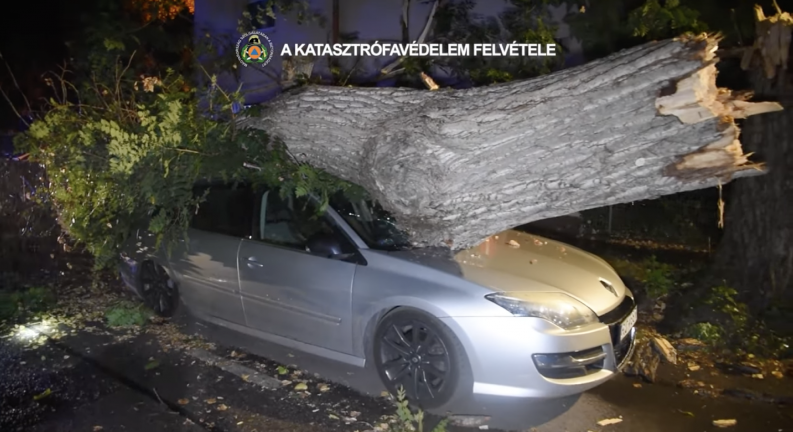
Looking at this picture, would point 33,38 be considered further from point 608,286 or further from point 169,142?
point 608,286

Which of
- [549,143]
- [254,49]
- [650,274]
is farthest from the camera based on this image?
[254,49]

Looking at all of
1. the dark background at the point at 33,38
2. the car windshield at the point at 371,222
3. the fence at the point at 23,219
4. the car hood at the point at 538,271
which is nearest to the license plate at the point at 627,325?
the car hood at the point at 538,271

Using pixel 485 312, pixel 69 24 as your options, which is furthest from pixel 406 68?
pixel 69 24

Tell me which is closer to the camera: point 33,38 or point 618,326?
point 618,326

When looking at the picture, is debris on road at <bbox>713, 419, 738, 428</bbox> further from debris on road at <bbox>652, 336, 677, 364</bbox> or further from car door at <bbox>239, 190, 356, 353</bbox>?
car door at <bbox>239, 190, 356, 353</bbox>

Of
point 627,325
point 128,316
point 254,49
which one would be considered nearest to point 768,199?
point 627,325

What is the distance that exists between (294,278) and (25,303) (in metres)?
3.81

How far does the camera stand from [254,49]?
1234 centimetres

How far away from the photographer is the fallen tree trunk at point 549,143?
3.49 metres

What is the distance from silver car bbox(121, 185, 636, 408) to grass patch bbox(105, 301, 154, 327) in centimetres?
86

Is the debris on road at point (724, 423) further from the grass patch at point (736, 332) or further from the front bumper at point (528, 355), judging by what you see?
the grass patch at point (736, 332)

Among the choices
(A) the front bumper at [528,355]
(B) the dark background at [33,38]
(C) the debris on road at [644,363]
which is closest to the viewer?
(A) the front bumper at [528,355]

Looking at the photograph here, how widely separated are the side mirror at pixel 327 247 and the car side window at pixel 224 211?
0.90m

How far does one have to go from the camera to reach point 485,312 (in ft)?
13.2
